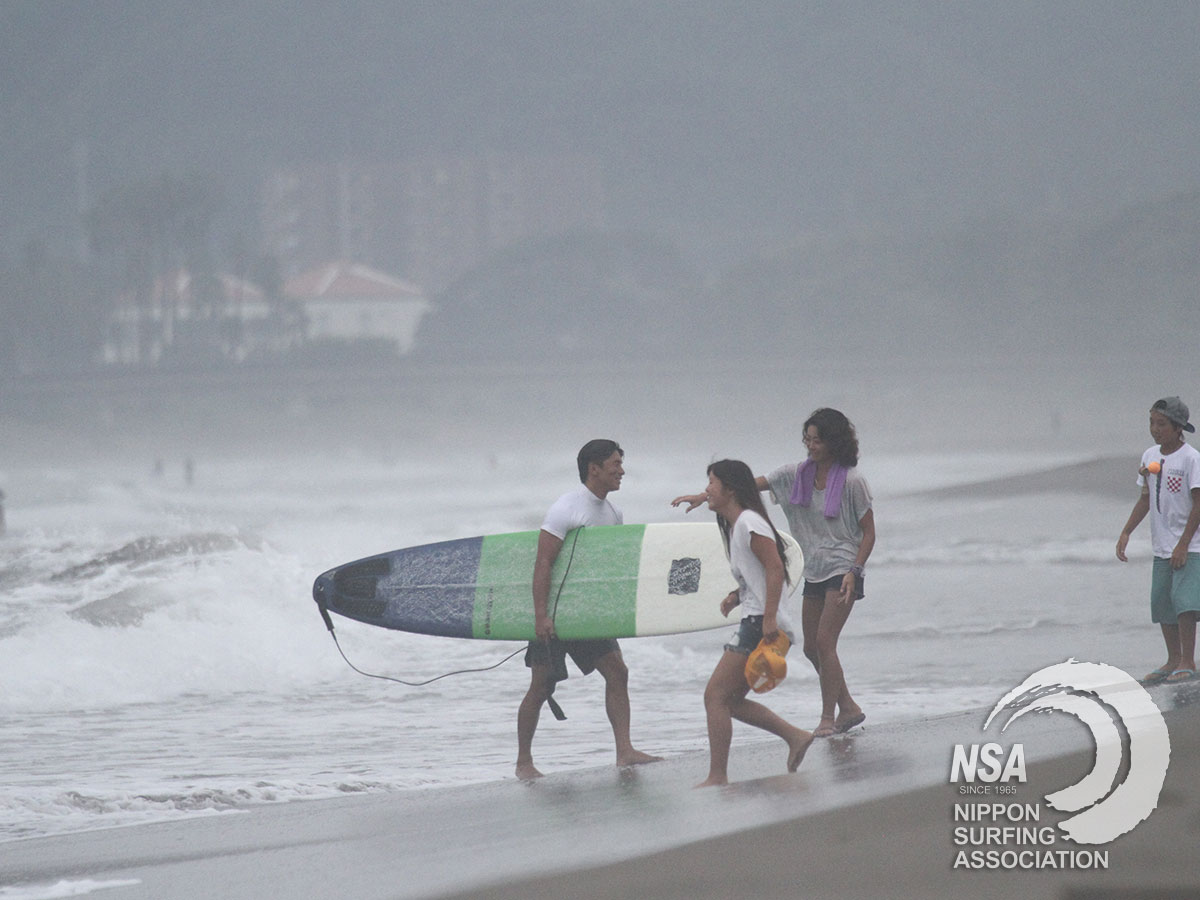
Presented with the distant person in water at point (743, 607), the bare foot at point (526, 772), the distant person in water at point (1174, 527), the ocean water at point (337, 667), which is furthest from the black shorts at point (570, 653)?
the distant person in water at point (1174, 527)

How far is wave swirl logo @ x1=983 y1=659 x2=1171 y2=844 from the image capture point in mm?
3484

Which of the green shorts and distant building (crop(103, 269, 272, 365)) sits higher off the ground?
distant building (crop(103, 269, 272, 365))

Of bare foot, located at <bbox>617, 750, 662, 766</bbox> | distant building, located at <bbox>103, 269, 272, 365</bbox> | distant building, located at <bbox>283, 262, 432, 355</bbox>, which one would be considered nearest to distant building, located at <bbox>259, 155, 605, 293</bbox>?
distant building, located at <bbox>283, 262, 432, 355</bbox>

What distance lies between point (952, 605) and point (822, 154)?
11141cm

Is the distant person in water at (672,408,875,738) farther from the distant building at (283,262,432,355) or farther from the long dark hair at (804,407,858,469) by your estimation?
the distant building at (283,262,432,355)

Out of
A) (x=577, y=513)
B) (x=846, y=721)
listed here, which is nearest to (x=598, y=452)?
(x=577, y=513)

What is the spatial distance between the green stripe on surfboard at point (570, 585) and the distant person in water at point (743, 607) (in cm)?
81

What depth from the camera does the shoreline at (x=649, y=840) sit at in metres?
3.21

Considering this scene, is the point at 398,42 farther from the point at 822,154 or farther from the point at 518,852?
the point at 518,852

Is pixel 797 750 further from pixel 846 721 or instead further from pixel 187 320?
pixel 187 320

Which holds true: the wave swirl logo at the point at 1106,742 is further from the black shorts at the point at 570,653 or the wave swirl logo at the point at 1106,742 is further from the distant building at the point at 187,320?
the distant building at the point at 187,320

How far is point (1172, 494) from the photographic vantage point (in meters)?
5.30

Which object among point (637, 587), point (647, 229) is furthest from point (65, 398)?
point (637, 587)

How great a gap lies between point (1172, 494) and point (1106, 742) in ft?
5.16
